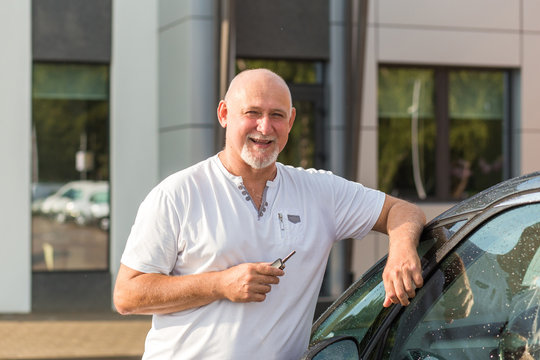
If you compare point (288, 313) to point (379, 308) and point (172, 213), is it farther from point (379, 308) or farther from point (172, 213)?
point (172, 213)

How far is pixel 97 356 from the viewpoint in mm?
7680

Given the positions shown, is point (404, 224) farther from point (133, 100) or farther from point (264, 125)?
point (133, 100)

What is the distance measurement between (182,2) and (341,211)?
7.87 m

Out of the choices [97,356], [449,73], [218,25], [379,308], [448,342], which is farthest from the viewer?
[449,73]

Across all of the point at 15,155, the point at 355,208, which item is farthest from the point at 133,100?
the point at 355,208

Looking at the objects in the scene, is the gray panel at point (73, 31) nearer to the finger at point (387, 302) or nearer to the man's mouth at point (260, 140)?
the man's mouth at point (260, 140)

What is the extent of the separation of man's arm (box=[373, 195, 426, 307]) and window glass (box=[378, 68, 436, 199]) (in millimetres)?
8229

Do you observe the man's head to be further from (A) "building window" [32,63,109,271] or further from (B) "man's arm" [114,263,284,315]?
(A) "building window" [32,63,109,271]

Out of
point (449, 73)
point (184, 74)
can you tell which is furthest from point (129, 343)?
point (449, 73)

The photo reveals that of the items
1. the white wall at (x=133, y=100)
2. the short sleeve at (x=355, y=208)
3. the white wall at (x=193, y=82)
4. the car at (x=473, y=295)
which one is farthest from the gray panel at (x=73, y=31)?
the car at (x=473, y=295)

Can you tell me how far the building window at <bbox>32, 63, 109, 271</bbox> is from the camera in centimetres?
1073

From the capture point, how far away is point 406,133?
11.1 meters

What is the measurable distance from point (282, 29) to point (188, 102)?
1.49 m

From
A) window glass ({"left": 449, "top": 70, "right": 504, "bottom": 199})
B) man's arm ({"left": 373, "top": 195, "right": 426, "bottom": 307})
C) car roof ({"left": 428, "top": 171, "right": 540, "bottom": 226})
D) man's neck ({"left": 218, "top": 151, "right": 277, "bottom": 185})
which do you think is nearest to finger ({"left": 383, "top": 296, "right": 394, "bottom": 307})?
man's arm ({"left": 373, "top": 195, "right": 426, "bottom": 307})
